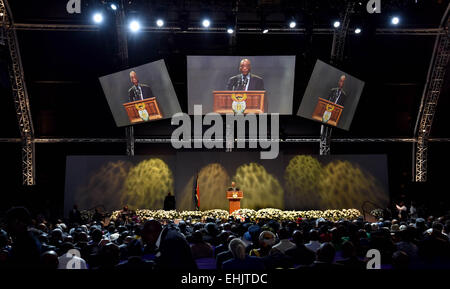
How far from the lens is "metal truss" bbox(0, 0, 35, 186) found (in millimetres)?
16328

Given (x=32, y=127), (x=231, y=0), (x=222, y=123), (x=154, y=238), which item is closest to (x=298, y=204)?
(x=222, y=123)

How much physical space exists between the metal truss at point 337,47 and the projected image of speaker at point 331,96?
1.90ft

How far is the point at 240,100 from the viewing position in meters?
16.5

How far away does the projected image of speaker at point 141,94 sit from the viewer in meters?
16.4

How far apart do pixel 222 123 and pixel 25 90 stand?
7887mm

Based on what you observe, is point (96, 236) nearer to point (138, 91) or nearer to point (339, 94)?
point (138, 91)

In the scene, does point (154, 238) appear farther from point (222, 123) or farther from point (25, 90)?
point (25, 90)

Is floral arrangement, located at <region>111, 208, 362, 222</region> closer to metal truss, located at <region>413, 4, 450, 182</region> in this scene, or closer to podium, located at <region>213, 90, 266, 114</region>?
metal truss, located at <region>413, 4, 450, 182</region>

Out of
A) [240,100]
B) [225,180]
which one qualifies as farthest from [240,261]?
[225,180]

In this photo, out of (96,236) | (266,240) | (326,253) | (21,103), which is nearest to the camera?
(326,253)

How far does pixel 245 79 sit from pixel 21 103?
8.86m

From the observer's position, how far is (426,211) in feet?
52.9

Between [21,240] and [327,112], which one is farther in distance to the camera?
[327,112]

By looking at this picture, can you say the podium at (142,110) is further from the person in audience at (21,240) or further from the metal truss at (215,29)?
the person in audience at (21,240)
